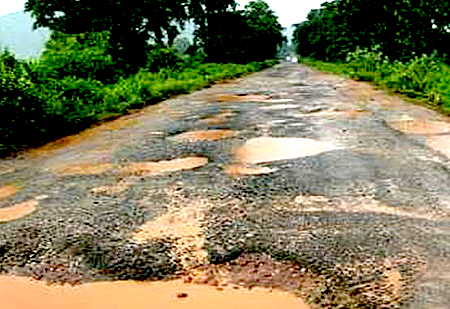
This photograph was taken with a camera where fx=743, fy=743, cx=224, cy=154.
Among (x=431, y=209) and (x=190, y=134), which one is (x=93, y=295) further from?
(x=190, y=134)

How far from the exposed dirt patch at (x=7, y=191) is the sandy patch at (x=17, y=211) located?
582 mm

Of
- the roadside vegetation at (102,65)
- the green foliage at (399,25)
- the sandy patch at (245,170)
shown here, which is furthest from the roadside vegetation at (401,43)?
the sandy patch at (245,170)

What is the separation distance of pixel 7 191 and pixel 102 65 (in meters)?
15.7

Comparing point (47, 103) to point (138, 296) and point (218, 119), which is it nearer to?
point (218, 119)

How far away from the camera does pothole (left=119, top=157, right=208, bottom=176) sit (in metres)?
7.45

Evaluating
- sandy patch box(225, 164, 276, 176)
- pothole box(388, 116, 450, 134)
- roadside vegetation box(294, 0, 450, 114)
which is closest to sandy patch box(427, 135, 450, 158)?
pothole box(388, 116, 450, 134)

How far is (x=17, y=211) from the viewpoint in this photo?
245 inches

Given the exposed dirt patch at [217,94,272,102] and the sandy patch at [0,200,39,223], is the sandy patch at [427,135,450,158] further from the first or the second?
the exposed dirt patch at [217,94,272,102]

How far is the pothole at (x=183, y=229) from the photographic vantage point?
4.61 meters

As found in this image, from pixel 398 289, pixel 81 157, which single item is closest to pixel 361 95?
pixel 81 157

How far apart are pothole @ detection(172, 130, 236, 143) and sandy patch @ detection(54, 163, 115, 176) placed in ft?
5.32

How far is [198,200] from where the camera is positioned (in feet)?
19.7

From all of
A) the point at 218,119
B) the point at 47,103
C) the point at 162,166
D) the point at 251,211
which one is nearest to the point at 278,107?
the point at 218,119

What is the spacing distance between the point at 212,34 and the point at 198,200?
47657 mm
